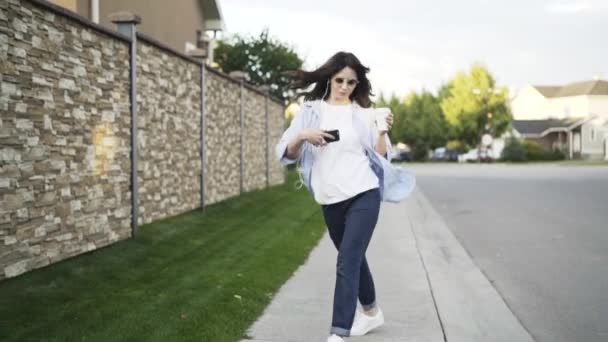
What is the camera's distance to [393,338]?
4.88 m

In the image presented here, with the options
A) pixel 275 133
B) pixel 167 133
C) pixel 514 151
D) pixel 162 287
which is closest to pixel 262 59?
pixel 275 133

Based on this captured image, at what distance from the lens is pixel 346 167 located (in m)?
4.58

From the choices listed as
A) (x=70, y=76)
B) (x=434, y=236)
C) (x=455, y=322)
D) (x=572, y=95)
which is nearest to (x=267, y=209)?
(x=434, y=236)

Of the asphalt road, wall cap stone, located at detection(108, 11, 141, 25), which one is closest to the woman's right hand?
the asphalt road

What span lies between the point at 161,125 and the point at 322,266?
364 cm

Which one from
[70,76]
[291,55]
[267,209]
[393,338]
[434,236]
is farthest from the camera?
[291,55]

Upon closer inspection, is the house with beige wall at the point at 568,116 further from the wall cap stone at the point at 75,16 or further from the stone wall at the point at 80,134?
the wall cap stone at the point at 75,16

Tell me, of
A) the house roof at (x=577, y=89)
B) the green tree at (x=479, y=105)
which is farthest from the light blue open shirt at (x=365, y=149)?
the green tree at (x=479, y=105)

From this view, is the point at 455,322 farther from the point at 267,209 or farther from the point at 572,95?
the point at 572,95

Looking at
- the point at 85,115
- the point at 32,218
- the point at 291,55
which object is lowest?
the point at 32,218

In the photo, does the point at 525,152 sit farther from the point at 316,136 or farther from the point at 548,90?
→ the point at 316,136

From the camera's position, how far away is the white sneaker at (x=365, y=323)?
493 centimetres

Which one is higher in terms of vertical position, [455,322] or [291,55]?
[291,55]

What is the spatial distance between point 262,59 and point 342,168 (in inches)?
894
